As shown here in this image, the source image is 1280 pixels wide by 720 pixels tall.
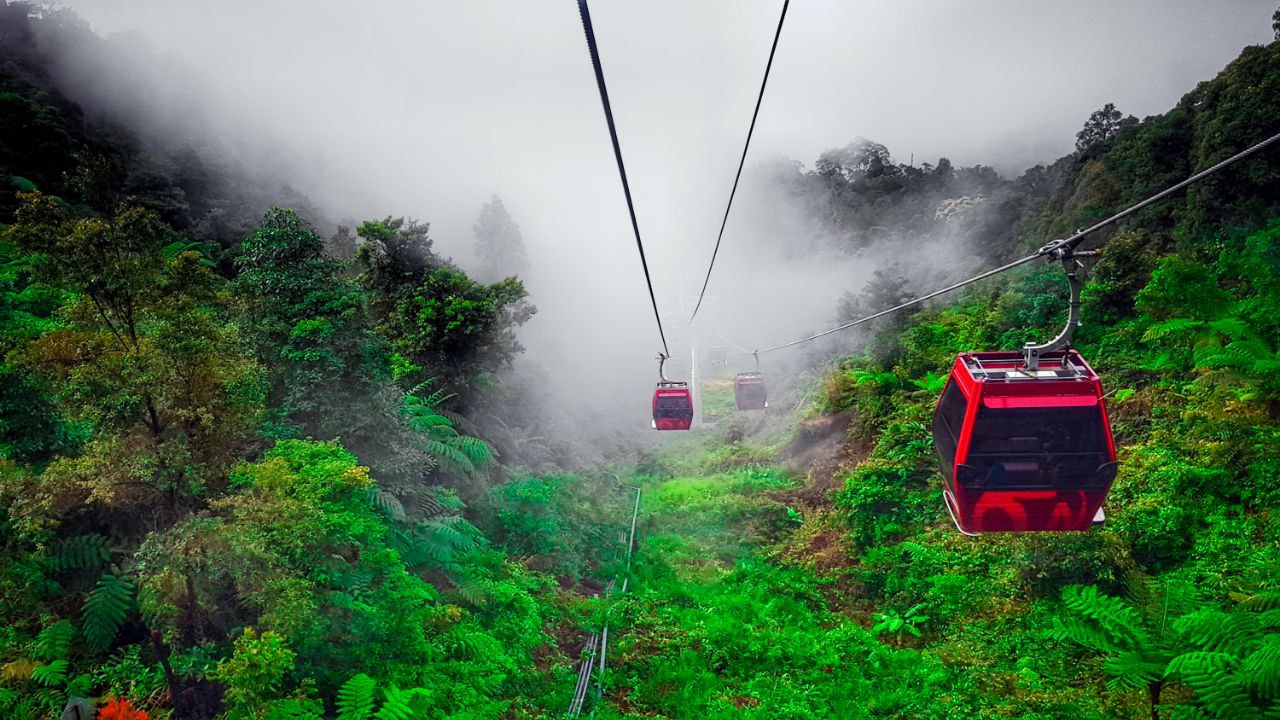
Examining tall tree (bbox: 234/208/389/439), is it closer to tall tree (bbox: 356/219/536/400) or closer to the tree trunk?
the tree trunk

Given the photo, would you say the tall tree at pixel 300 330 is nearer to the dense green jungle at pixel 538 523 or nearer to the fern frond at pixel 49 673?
the dense green jungle at pixel 538 523

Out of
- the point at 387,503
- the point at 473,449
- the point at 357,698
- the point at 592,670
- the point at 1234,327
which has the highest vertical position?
the point at 1234,327

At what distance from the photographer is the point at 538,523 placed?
14836 millimetres

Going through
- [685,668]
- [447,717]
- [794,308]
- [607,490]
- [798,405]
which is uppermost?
[794,308]

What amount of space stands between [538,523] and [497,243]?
44.1 metres

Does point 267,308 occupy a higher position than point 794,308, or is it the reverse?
point 794,308

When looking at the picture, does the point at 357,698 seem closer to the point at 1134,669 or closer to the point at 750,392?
the point at 1134,669

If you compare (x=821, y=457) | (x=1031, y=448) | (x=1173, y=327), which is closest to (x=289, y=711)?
(x=1031, y=448)

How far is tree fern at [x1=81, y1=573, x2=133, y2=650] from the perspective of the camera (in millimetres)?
6453

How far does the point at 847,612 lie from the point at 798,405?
16.7 meters

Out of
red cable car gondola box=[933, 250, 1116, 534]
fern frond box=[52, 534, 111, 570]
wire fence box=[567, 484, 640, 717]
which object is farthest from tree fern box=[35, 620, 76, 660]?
red cable car gondola box=[933, 250, 1116, 534]

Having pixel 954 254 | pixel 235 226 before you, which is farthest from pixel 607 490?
pixel 235 226

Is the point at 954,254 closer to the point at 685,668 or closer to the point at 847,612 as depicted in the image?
the point at 847,612

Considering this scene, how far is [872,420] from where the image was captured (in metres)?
17.9
